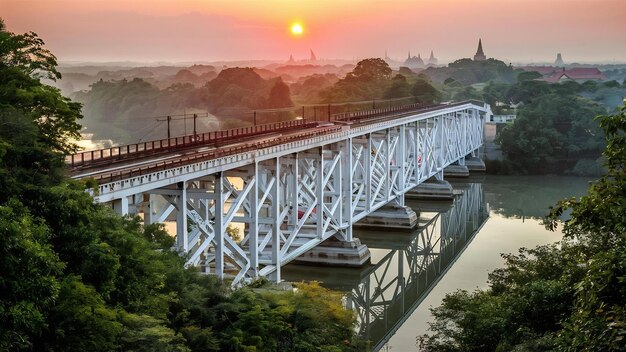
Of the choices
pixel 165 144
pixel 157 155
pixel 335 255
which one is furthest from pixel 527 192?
pixel 157 155

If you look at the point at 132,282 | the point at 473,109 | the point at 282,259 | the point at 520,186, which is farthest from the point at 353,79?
the point at 132,282

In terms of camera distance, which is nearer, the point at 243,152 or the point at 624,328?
the point at 624,328

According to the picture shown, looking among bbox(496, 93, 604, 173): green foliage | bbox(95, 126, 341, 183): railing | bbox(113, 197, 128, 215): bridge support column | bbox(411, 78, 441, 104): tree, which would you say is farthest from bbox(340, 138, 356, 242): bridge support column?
bbox(411, 78, 441, 104): tree

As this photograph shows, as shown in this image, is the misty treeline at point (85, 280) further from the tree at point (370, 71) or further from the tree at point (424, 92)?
the tree at point (370, 71)

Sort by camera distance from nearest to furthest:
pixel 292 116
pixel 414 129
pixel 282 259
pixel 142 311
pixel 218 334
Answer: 1. pixel 142 311
2. pixel 218 334
3. pixel 282 259
4. pixel 414 129
5. pixel 292 116

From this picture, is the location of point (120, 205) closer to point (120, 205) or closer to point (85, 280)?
point (120, 205)

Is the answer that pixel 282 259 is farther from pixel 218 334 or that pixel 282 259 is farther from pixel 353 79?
pixel 353 79
